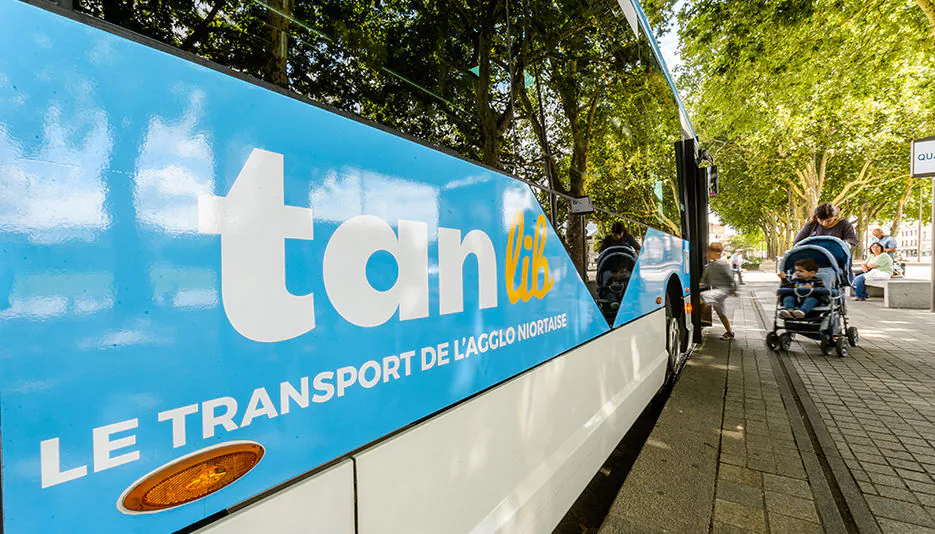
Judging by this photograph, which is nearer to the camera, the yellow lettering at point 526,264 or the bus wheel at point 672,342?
the yellow lettering at point 526,264

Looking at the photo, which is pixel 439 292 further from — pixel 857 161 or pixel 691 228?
pixel 857 161

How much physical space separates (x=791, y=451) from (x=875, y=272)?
13932 millimetres

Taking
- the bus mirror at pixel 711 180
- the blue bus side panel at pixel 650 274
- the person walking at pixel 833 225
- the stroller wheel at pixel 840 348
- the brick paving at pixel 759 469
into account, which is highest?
the bus mirror at pixel 711 180

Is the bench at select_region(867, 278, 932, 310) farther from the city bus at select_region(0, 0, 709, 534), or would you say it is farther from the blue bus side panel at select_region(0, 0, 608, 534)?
the blue bus side panel at select_region(0, 0, 608, 534)

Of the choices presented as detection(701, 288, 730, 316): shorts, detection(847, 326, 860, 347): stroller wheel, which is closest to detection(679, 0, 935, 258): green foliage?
detection(701, 288, 730, 316): shorts

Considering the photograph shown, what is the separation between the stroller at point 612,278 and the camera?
279cm

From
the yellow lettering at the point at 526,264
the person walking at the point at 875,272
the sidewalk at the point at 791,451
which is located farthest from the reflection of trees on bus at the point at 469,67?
the person walking at the point at 875,272

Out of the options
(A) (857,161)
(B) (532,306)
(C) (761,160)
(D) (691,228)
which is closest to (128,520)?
(B) (532,306)

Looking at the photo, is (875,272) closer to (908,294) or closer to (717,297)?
(908,294)

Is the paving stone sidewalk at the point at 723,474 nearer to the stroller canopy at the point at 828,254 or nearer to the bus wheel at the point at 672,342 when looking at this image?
the bus wheel at the point at 672,342

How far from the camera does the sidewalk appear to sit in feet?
8.68

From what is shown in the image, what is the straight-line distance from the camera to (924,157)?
344 inches

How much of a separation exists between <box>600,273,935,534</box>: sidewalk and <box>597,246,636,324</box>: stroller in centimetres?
115

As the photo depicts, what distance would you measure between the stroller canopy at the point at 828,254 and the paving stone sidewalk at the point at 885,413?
3.97ft
